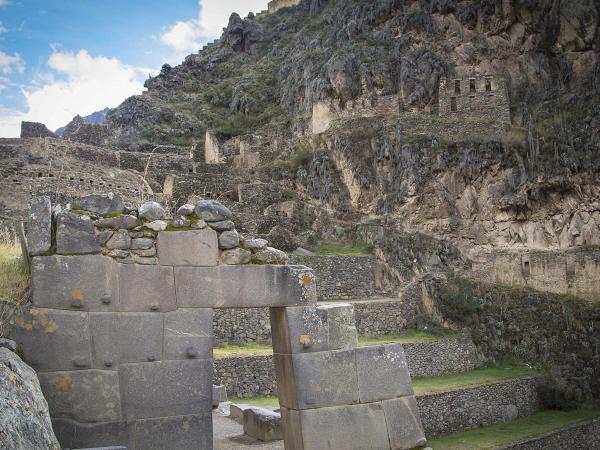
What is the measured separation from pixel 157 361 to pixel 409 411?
106 inches

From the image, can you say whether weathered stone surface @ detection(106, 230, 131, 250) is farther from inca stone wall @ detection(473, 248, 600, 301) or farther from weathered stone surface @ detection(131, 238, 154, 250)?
inca stone wall @ detection(473, 248, 600, 301)

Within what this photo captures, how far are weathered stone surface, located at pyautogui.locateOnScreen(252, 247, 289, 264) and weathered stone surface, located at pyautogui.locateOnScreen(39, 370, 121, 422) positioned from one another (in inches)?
68.7

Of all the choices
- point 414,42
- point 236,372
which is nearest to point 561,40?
point 414,42

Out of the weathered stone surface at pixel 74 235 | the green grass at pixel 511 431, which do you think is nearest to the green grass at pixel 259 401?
the green grass at pixel 511 431

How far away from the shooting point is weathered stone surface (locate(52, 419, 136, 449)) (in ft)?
18.1

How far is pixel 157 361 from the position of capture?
6031 millimetres

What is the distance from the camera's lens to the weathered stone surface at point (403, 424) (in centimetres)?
670

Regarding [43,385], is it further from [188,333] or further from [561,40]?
[561,40]

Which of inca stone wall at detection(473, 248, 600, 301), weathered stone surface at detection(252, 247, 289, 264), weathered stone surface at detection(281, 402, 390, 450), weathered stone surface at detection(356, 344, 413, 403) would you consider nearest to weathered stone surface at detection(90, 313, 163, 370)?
weathered stone surface at detection(252, 247, 289, 264)

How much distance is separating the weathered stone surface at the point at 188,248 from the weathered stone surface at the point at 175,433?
4.71 ft

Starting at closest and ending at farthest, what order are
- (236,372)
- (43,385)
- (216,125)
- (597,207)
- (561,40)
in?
(43,385)
(236,372)
(597,207)
(561,40)
(216,125)

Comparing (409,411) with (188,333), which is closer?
(188,333)

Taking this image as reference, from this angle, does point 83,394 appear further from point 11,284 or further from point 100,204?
point 100,204

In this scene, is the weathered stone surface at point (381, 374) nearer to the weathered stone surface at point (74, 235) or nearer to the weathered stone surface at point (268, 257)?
the weathered stone surface at point (268, 257)
